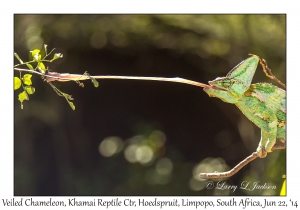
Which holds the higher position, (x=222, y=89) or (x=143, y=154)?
(x=222, y=89)

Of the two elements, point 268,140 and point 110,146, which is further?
point 110,146

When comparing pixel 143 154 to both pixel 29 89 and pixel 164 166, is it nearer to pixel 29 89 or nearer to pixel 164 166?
pixel 164 166

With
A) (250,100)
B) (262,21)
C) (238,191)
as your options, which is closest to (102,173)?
(238,191)

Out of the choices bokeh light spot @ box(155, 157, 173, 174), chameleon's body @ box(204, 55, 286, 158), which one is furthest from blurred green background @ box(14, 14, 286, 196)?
chameleon's body @ box(204, 55, 286, 158)

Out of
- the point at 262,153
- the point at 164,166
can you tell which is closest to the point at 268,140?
the point at 262,153

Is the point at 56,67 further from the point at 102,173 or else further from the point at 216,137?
the point at 216,137

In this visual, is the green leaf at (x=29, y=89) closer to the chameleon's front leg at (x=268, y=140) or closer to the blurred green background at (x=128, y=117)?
the chameleon's front leg at (x=268, y=140)

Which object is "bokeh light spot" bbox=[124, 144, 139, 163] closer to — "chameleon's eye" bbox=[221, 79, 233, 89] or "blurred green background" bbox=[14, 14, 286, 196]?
"blurred green background" bbox=[14, 14, 286, 196]
